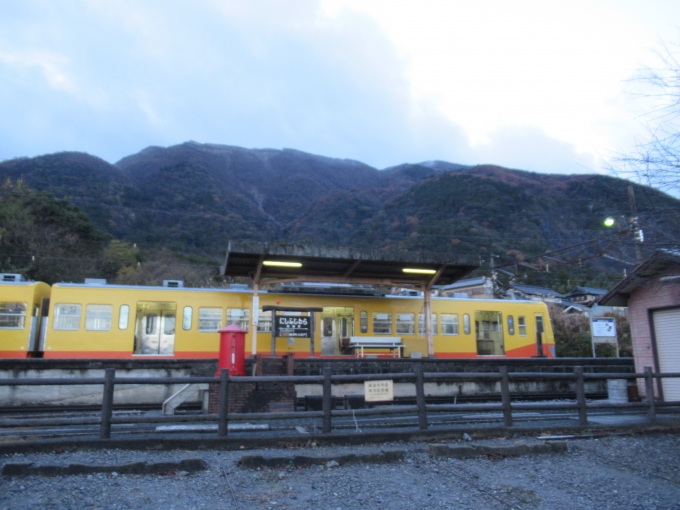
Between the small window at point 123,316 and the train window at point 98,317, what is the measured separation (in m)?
0.28

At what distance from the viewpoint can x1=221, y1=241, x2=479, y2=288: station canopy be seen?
1511cm

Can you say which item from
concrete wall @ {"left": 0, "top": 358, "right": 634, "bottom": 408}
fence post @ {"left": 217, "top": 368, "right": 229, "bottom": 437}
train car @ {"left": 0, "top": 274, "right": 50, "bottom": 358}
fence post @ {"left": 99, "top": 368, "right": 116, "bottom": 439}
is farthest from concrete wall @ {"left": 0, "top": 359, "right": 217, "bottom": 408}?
fence post @ {"left": 217, "top": 368, "right": 229, "bottom": 437}

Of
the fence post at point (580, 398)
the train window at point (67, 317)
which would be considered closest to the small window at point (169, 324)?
the train window at point (67, 317)

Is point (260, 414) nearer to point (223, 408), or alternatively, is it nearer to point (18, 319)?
point (223, 408)

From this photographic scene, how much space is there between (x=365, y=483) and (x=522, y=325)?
1590 centimetres

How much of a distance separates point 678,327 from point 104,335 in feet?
49.8

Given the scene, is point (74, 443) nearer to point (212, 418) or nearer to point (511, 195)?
point (212, 418)

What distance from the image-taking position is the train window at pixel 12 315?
15.4 metres

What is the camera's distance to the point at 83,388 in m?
12.5

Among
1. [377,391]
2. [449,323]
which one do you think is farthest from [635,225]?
[449,323]

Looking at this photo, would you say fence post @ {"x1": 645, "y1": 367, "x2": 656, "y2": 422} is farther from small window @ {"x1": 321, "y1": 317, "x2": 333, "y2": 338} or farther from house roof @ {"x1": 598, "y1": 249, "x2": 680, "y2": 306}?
small window @ {"x1": 321, "y1": 317, "x2": 333, "y2": 338}

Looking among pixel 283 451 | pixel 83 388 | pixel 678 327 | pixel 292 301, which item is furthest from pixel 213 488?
pixel 292 301

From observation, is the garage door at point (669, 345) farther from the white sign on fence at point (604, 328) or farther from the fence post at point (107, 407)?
the fence post at point (107, 407)

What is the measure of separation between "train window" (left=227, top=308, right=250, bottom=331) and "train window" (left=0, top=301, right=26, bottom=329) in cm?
598
